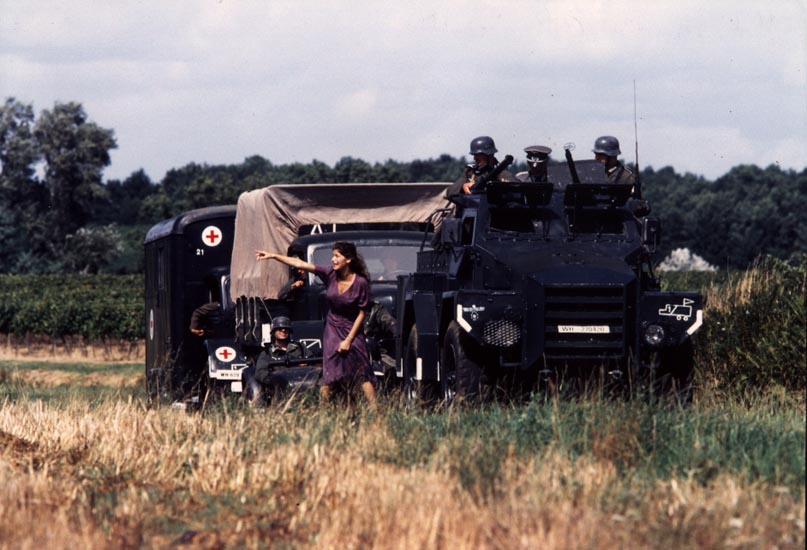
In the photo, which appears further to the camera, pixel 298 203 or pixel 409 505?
pixel 298 203

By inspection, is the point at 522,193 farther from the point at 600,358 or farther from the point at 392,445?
the point at 392,445

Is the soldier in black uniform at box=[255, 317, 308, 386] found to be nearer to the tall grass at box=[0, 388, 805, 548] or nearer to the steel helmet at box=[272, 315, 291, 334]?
the steel helmet at box=[272, 315, 291, 334]

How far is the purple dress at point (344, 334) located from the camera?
15.0 m

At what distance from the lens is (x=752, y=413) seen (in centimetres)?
1324

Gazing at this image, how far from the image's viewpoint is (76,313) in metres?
65.9

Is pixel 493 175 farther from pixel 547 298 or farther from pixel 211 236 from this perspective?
pixel 211 236

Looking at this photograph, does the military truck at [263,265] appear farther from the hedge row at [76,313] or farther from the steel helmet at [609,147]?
the hedge row at [76,313]

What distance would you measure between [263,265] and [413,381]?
396 centimetres

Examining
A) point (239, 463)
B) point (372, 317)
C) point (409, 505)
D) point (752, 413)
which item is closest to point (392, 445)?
point (239, 463)

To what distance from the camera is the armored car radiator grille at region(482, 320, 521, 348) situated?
1432 centimetres

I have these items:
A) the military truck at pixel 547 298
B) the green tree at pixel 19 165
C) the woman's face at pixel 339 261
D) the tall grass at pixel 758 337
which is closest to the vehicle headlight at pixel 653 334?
the military truck at pixel 547 298

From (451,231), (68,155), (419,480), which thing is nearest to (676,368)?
(451,231)

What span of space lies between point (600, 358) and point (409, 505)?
5946 mm

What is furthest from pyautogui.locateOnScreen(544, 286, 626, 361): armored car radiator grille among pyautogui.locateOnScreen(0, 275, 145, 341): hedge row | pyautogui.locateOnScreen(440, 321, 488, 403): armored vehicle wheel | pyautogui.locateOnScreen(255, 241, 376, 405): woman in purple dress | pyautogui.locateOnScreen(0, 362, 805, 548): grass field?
pyautogui.locateOnScreen(0, 275, 145, 341): hedge row
